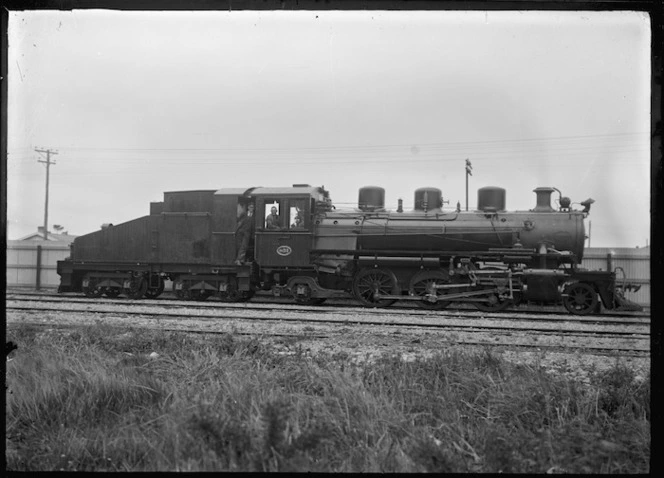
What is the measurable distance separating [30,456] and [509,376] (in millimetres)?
4019

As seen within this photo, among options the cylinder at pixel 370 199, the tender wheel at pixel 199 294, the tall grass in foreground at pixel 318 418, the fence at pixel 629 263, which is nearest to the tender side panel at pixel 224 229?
the tender wheel at pixel 199 294

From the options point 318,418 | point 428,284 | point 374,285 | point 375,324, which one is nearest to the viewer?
point 318,418

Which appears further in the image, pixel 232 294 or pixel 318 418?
pixel 232 294

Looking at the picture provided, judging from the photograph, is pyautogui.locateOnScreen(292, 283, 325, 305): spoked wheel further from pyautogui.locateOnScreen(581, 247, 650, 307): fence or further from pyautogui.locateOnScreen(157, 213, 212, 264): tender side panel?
pyautogui.locateOnScreen(581, 247, 650, 307): fence

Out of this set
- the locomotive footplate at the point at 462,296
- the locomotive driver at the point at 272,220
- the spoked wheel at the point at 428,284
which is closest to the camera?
the locomotive footplate at the point at 462,296

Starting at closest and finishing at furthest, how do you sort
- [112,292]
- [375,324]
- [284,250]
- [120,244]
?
[375,324] → [284,250] → [120,244] → [112,292]

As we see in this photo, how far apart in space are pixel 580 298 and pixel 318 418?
1058 centimetres

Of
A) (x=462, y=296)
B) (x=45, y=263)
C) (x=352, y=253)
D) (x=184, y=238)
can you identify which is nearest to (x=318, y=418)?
(x=462, y=296)

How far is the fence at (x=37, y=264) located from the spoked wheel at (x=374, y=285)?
11.5 meters

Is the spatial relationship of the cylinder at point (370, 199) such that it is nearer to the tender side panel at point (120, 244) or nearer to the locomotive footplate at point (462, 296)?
the locomotive footplate at point (462, 296)

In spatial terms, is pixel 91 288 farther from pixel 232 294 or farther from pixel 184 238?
pixel 232 294

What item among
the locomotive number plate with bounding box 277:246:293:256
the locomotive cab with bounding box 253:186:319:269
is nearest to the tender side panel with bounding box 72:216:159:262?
the locomotive cab with bounding box 253:186:319:269

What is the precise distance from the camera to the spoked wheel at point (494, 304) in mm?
11906

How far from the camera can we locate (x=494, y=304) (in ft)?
39.3
